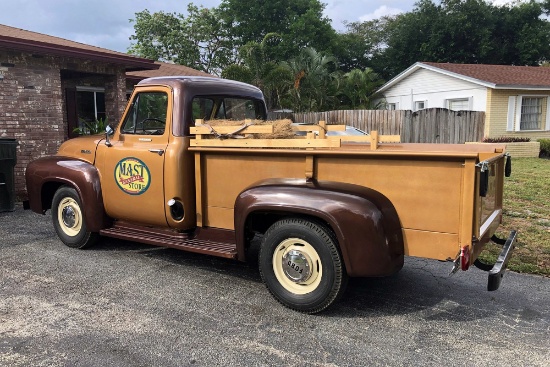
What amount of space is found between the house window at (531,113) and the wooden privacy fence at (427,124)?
2485mm

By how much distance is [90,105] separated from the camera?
1373 cm

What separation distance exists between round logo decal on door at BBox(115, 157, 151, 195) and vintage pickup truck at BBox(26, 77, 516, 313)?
2 centimetres

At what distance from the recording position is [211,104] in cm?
528

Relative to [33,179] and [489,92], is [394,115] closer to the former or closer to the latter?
[489,92]

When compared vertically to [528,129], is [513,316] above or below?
below

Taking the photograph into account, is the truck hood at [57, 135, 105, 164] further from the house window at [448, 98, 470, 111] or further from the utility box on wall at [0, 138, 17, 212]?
the house window at [448, 98, 470, 111]

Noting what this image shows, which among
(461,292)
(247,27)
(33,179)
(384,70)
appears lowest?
(461,292)

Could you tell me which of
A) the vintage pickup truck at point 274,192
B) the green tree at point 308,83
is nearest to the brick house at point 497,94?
the green tree at point 308,83

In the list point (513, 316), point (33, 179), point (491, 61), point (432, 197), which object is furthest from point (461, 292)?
point (491, 61)

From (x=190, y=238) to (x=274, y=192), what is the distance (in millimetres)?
1340

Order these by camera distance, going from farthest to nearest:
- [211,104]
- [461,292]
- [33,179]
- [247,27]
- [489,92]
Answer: [247,27], [489,92], [33,179], [211,104], [461,292]

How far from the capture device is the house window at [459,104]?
2044 centimetres

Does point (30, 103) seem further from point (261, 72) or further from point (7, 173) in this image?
point (261, 72)

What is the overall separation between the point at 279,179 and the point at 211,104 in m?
1.64
